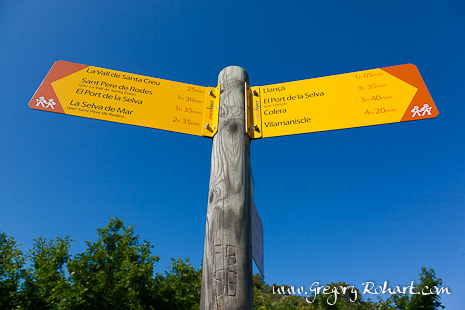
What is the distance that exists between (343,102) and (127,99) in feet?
6.29

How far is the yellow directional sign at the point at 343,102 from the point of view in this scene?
2410mm

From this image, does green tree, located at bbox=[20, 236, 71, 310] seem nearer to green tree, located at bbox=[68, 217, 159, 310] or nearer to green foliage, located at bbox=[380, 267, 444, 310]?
green tree, located at bbox=[68, 217, 159, 310]

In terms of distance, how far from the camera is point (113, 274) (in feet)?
49.6

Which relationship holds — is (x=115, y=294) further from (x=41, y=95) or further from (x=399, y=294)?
(x=399, y=294)

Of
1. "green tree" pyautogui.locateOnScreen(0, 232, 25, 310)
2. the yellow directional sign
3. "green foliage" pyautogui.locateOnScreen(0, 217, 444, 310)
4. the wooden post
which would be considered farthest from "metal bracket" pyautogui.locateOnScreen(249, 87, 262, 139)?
"green tree" pyautogui.locateOnScreen(0, 232, 25, 310)

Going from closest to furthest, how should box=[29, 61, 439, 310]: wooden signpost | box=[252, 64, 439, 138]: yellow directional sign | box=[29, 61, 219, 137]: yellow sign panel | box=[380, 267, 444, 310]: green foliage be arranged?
box=[29, 61, 439, 310]: wooden signpost
box=[252, 64, 439, 138]: yellow directional sign
box=[29, 61, 219, 137]: yellow sign panel
box=[380, 267, 444, 310]: green foliage

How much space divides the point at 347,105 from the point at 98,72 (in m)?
2.30

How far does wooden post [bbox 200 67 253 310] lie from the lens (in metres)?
1.74

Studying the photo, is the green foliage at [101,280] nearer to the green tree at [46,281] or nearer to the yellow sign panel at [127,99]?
the green tree at [46,281]

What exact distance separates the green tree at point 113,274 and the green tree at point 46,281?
0.68 m

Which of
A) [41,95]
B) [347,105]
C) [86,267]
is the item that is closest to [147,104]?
[41,95]

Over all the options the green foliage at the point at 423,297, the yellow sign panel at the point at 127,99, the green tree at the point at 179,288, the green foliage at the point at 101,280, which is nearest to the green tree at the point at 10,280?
the green foliage at the point at 101,280

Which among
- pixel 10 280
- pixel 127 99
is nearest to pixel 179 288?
pixel 10 280

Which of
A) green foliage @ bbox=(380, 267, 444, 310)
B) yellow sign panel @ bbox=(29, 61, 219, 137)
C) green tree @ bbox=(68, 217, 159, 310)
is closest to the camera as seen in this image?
yellow sign panel @ bbox=(29, 61, 219, 137)
